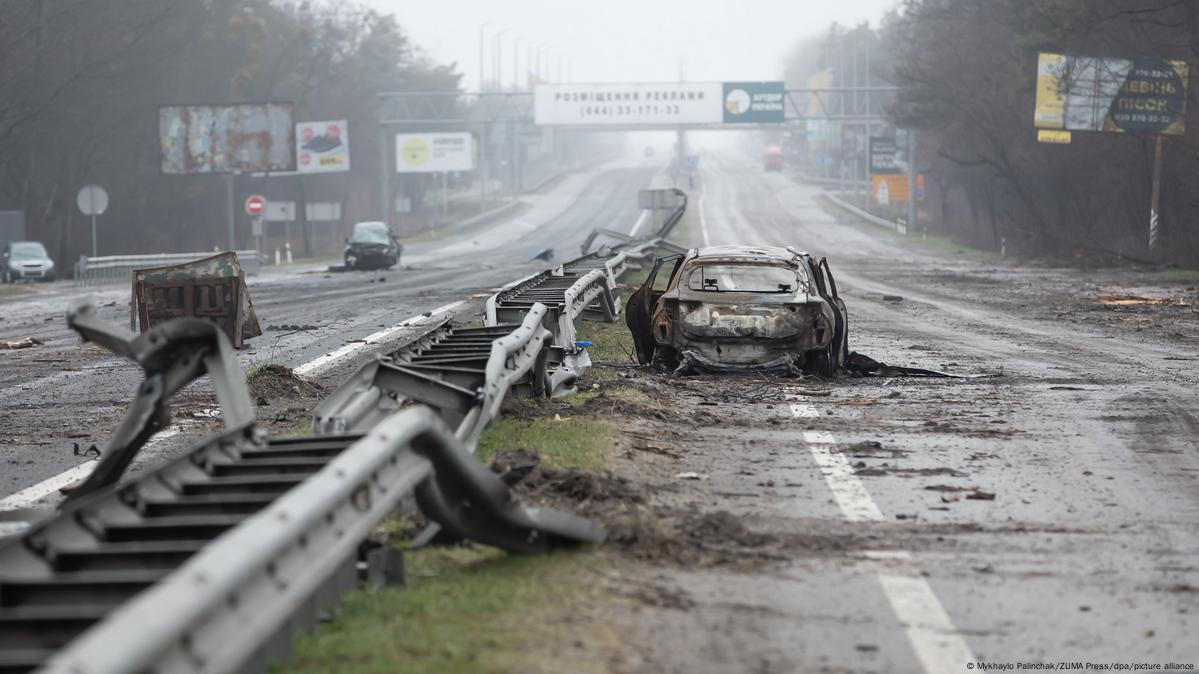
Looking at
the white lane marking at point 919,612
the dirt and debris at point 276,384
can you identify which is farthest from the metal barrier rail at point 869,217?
the white lane marking at point 919,612

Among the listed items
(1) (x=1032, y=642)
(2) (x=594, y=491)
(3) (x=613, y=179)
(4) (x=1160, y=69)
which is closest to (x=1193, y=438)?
(2) (x=594, y=491)

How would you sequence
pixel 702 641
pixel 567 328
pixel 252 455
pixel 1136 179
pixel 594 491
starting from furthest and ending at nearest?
pixel 1136 179 < pixel 567 328 < pixel 594 491 < pixel 252 455 < pixel 702 641

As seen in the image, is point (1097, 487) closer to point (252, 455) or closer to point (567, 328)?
point (252, 455)

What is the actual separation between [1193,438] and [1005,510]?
3392mm

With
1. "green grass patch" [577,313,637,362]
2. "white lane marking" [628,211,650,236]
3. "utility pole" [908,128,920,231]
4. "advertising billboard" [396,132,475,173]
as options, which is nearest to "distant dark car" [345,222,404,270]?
"white lane marking" [628,211,650,236]

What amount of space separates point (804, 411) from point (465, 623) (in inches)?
288

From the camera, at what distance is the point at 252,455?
248 inches

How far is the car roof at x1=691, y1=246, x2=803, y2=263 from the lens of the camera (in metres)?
15.6

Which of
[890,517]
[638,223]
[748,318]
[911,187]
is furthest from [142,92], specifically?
[890,517]

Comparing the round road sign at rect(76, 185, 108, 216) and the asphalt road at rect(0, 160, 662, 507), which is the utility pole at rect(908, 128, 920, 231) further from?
the round road sign at rect(76, 185, 108, 216)

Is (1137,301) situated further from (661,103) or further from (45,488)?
(661,103)

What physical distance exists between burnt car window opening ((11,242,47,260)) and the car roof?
44.8 m

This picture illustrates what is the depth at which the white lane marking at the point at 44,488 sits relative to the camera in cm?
858

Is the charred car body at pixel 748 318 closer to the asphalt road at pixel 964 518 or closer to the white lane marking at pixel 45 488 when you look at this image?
the asphalt road at pixel 964 518
